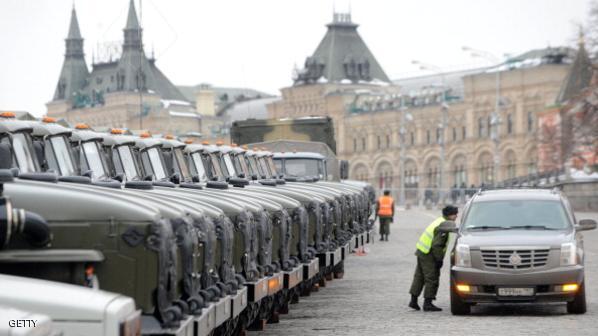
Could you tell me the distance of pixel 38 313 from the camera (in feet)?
27.1

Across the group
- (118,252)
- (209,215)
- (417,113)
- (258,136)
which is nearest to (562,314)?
(209,215)

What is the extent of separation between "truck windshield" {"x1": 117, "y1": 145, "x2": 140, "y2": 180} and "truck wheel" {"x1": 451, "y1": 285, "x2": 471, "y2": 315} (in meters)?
5.23

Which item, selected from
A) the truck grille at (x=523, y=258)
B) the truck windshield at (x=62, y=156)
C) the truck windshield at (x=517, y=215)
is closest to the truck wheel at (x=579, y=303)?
the truck grille at (x=523, y=258)

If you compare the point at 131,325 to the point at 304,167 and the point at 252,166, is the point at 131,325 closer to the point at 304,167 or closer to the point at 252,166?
the point at 252,166

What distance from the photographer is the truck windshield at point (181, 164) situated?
20016 mm

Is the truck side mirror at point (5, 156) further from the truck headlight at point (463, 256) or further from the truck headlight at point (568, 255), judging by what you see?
the truck headlight at point (568, 255)

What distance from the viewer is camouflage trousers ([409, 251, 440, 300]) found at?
21812 millimetres

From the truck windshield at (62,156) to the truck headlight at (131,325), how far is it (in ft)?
16.5

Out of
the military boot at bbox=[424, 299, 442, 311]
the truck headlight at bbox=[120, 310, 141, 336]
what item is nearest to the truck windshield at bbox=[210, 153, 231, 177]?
the military boot at bbox=[424, 299, 442, 311]

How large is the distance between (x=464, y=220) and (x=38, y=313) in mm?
14205

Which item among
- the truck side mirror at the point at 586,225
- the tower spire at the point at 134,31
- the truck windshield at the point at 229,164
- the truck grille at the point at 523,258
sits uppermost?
the tower spire at the point at 134,31

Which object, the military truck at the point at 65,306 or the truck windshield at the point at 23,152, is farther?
the truck windshield at the point at 23,152

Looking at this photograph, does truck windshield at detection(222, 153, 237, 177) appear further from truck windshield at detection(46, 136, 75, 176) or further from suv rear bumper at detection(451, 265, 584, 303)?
truck windshield at detection(46, 136, 75, 176)

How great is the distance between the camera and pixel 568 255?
811 inches
